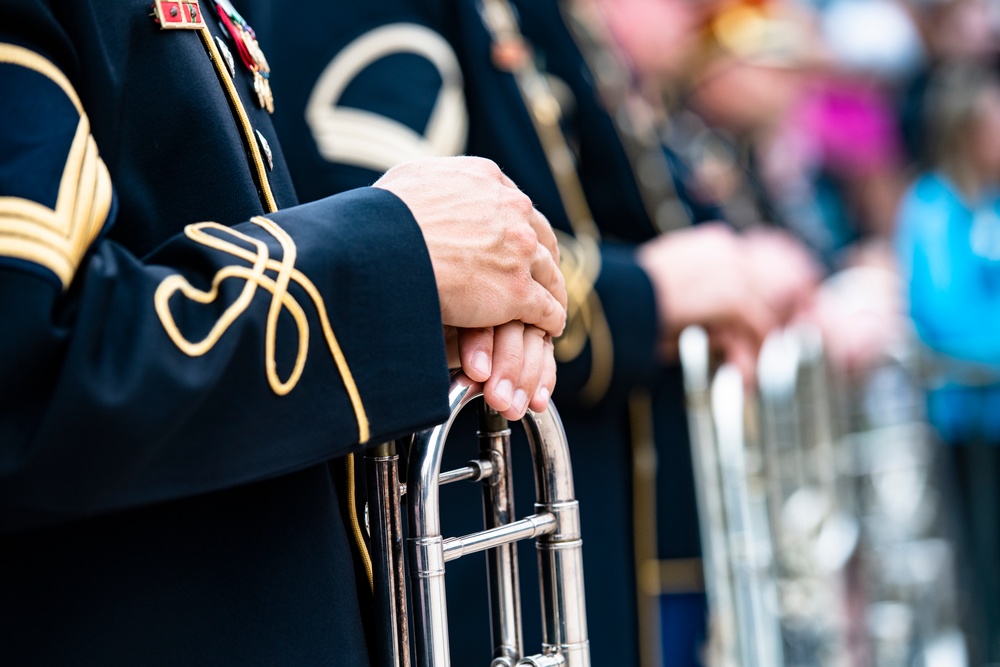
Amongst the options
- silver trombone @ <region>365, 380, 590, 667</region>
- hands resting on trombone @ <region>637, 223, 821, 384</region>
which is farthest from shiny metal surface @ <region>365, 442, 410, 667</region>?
hands resting on trombone @ <region>637, 223, 821, 384</region>

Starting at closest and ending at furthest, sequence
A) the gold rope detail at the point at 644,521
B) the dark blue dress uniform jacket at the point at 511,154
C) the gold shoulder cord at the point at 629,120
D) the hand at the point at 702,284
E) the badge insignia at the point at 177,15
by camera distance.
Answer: the badge insignia at the point at 177,15 < the dark blue dress uniform jacket at the point at 511,154 < the hand at the point at 702,284 < the gold rope detail at the point at 644,521 < the gold shoulder cord at the point at 629,120

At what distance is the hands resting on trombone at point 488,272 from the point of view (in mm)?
940

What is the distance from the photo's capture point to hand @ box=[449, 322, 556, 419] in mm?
972

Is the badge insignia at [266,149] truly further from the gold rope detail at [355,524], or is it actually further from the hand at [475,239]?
the gold rope detail at [355,524]

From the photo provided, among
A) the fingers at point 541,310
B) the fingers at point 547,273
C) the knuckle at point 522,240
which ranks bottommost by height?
the fingers at point 541,310

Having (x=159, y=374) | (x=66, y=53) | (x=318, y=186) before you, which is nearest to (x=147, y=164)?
(x=66, y=53)

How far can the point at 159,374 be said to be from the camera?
781 millimetres

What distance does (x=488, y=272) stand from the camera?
0.95 m

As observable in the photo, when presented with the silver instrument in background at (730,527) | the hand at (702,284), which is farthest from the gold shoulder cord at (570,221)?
Answer: the silver instrument in background at (730,527)

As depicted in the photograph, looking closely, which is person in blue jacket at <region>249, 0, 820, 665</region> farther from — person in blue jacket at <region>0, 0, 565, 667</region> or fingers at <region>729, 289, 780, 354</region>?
person in blue jacket at <region>0, 0, 565, 667</region>

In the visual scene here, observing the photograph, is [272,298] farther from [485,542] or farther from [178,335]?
[485,542]

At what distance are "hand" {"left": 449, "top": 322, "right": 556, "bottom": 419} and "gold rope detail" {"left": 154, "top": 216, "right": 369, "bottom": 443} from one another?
13 centimetres

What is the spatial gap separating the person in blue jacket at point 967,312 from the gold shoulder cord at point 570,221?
1870mm

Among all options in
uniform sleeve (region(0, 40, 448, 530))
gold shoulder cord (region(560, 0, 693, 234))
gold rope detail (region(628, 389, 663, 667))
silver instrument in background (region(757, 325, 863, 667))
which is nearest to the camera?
uniform sleeve (region(0, 40, 448, 530))
